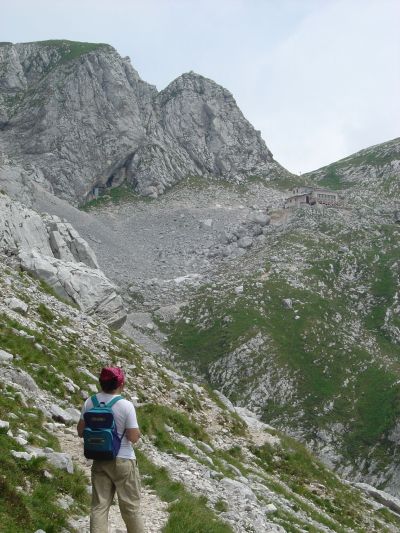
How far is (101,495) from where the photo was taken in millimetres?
9328

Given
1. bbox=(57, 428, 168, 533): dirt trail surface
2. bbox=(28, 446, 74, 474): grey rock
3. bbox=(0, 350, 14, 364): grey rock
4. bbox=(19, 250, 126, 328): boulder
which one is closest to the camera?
bbox=(57, 428, 168, 533): dirt trail surface

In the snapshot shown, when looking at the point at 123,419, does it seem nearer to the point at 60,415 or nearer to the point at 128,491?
the point at 128,491

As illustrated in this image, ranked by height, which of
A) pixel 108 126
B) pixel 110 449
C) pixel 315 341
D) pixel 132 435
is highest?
pixel 108 126

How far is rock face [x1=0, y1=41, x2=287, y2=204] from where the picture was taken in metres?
133

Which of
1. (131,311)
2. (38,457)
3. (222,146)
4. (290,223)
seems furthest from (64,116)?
(38,457)

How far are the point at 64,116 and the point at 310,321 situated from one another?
94233 mm

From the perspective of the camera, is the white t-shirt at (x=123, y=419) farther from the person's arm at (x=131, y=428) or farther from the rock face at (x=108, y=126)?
the rock face at (x=108, y=126)

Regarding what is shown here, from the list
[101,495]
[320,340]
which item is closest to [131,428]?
[101,495]

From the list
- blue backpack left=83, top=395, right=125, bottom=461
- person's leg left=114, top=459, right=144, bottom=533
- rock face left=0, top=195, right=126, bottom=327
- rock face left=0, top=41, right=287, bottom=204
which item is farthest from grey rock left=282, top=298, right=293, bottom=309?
blue backpack left=83, top=395, right=125, bottom=461

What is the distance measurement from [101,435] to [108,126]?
138588 mm

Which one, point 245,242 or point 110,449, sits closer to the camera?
point 110,449

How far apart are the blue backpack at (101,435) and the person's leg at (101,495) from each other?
0.29 metres

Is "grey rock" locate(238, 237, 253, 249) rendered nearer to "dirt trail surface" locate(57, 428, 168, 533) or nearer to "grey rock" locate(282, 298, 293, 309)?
"grey rock" locate(282, 298, 293, 309)

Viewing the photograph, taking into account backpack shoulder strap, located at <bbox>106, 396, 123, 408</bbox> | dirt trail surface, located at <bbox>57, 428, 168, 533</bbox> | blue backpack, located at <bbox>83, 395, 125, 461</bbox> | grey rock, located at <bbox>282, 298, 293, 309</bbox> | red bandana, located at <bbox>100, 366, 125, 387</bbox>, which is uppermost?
grey rock, located at <bbox>282, 298, 293, 309</bbox>
